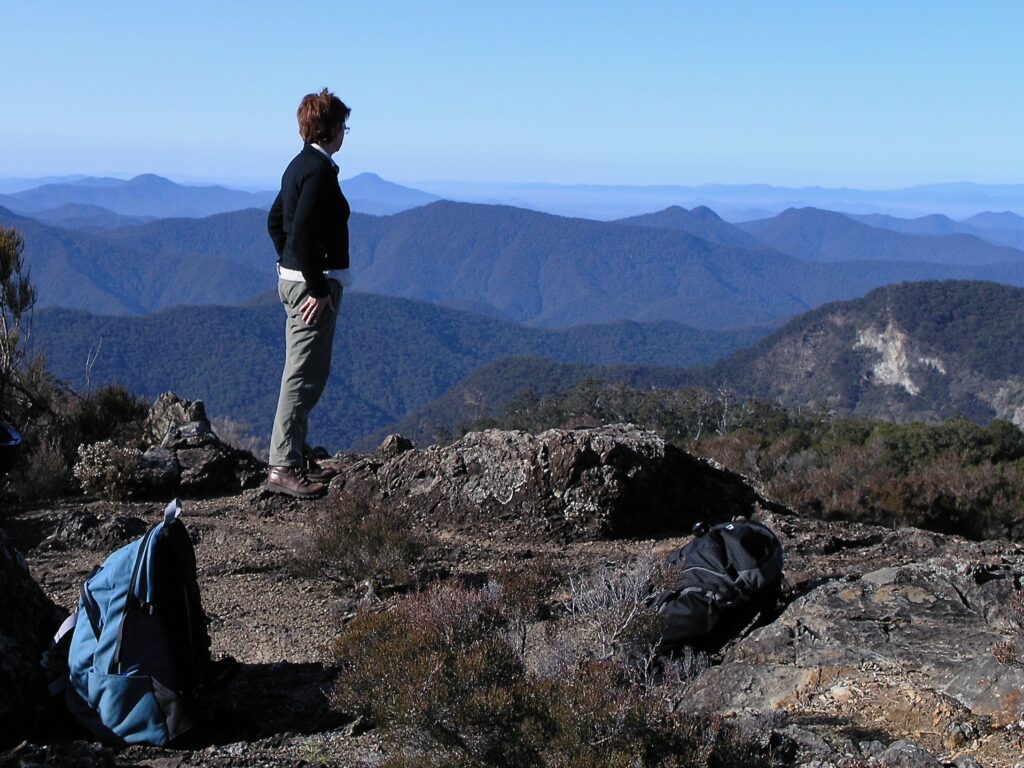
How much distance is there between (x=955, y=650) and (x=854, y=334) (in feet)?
272

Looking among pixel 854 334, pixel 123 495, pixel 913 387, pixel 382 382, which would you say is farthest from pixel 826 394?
pixel 123 495

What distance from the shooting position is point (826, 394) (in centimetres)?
7250

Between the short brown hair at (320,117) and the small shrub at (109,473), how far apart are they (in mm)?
2863

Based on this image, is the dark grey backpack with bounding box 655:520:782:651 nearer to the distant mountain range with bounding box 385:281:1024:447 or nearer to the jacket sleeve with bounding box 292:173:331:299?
the jacket sleeve with bounding box 292:173:331:299

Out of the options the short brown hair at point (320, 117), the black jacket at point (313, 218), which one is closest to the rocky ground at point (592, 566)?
the black jacket at point (313, 218)

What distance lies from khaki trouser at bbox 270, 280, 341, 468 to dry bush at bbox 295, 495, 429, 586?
84 cm

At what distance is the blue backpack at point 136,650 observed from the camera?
3.18 metres

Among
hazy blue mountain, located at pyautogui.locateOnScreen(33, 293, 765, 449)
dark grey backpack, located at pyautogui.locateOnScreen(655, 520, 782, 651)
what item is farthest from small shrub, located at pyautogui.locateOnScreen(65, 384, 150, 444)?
hazy blue mountain, located at pyautogui.locateOnScreen(33, 293, 765, 449)

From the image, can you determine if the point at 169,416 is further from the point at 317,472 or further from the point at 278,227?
the point at 278,227

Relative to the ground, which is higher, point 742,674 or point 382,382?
point 742,674

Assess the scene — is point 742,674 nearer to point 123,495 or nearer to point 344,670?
point 344,670

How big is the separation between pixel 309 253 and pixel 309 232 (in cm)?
11

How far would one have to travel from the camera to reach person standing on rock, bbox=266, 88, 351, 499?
5.32m

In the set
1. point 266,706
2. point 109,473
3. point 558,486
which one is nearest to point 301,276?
point 558,486
